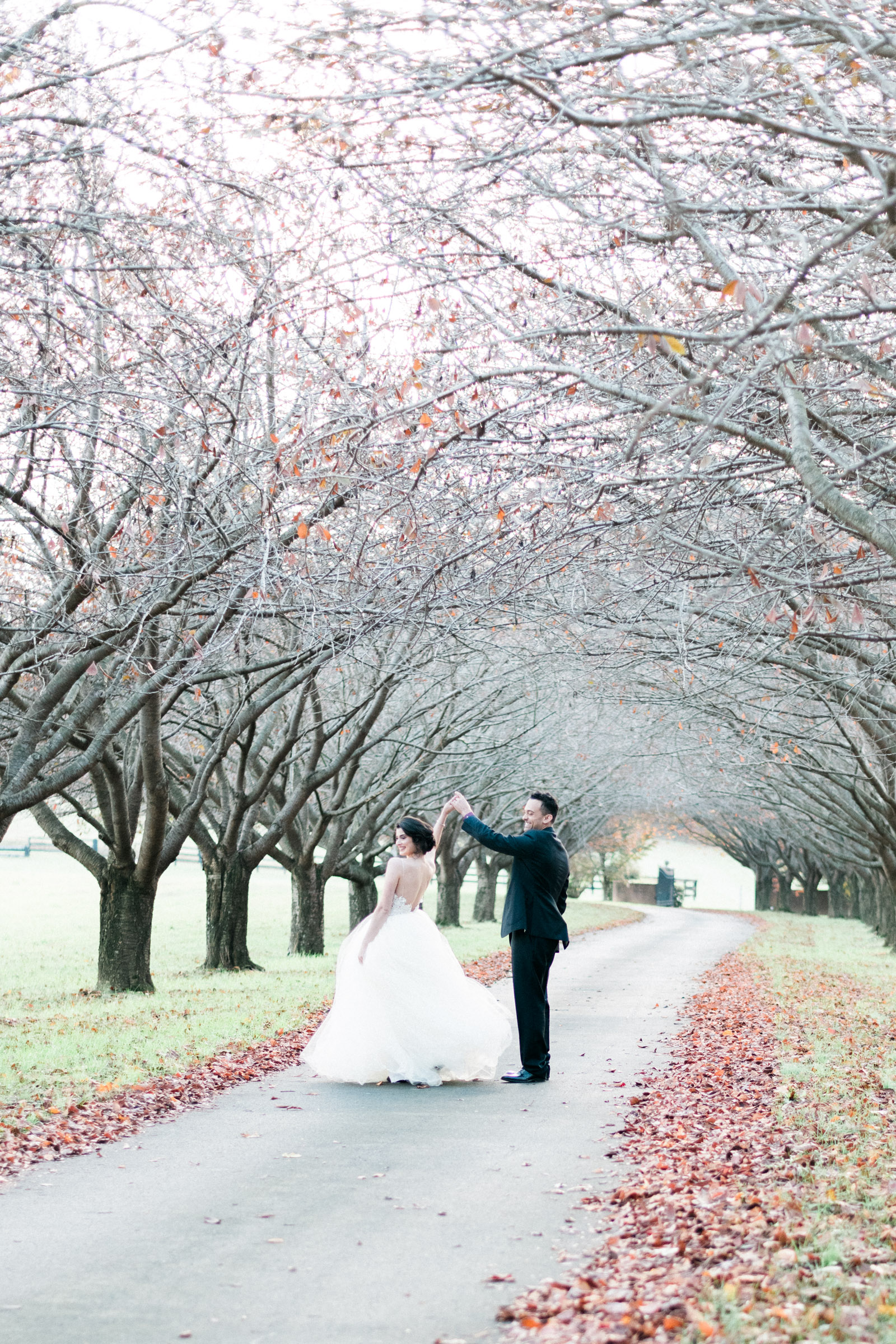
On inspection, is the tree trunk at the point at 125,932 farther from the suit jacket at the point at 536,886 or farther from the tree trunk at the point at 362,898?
the tree trunk at the point at 362,898

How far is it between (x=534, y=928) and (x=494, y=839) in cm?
78

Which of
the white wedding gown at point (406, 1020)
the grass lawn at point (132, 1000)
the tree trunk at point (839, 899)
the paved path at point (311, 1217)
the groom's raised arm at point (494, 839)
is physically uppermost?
the groom's raised arm at point (494, 839)

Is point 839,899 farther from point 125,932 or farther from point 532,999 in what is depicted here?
point 532,999

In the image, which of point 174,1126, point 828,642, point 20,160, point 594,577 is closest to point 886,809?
point 828,642

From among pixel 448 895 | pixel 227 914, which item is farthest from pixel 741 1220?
pixel 448 895

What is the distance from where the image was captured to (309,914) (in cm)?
2453

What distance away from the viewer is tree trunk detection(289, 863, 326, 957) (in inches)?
950

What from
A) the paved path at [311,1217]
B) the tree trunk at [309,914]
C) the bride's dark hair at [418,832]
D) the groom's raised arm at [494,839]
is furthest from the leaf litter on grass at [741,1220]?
the tree trunk at [309,914]

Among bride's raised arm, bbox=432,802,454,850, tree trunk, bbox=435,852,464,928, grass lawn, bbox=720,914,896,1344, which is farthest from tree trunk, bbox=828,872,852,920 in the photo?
bride's raised arm, bbox=432,802,454,850

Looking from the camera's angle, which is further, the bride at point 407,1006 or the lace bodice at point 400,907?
the lace bodice at point 400,907

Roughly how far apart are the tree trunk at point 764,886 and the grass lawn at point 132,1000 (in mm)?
25676

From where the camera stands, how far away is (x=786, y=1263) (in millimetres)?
4699

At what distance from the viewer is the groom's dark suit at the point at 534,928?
9.14 metres

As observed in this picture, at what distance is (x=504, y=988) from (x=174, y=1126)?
9.18 metres
